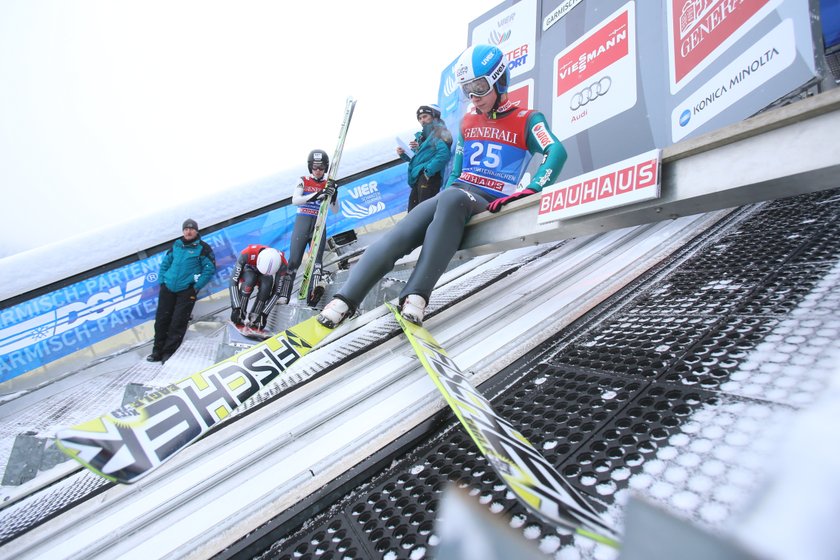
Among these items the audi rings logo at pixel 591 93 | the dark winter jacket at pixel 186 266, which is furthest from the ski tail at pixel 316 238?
the audi rings logo at pixel 591 93

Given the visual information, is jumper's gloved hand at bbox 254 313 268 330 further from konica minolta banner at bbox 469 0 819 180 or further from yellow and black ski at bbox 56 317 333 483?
konica minolta banner at bbox 469 0 819 180

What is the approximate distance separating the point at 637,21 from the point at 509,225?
7.80ft

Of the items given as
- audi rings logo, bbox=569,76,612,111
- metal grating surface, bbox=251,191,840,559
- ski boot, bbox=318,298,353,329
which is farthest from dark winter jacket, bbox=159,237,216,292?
metal grating surface, bbox=251,191,840,559

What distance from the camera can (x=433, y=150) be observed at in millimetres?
4535

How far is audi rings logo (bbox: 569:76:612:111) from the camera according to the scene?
350 centimetres

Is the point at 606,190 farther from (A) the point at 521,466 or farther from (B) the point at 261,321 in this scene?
(B) the point at 261,321

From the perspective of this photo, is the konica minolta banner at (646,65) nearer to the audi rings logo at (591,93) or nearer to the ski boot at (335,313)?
the audi rings logo at (591,93)

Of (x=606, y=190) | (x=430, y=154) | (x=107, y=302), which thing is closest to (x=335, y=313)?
(x=606, y=190)

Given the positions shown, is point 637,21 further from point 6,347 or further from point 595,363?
point 6,347

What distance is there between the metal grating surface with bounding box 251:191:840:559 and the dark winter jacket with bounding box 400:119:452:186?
132 inches

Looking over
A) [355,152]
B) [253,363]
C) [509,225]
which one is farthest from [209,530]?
[355,152]

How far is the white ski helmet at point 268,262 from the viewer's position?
422 cm

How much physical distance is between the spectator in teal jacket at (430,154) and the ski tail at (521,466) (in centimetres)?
349

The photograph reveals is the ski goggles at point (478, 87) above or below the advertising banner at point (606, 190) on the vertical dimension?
above
